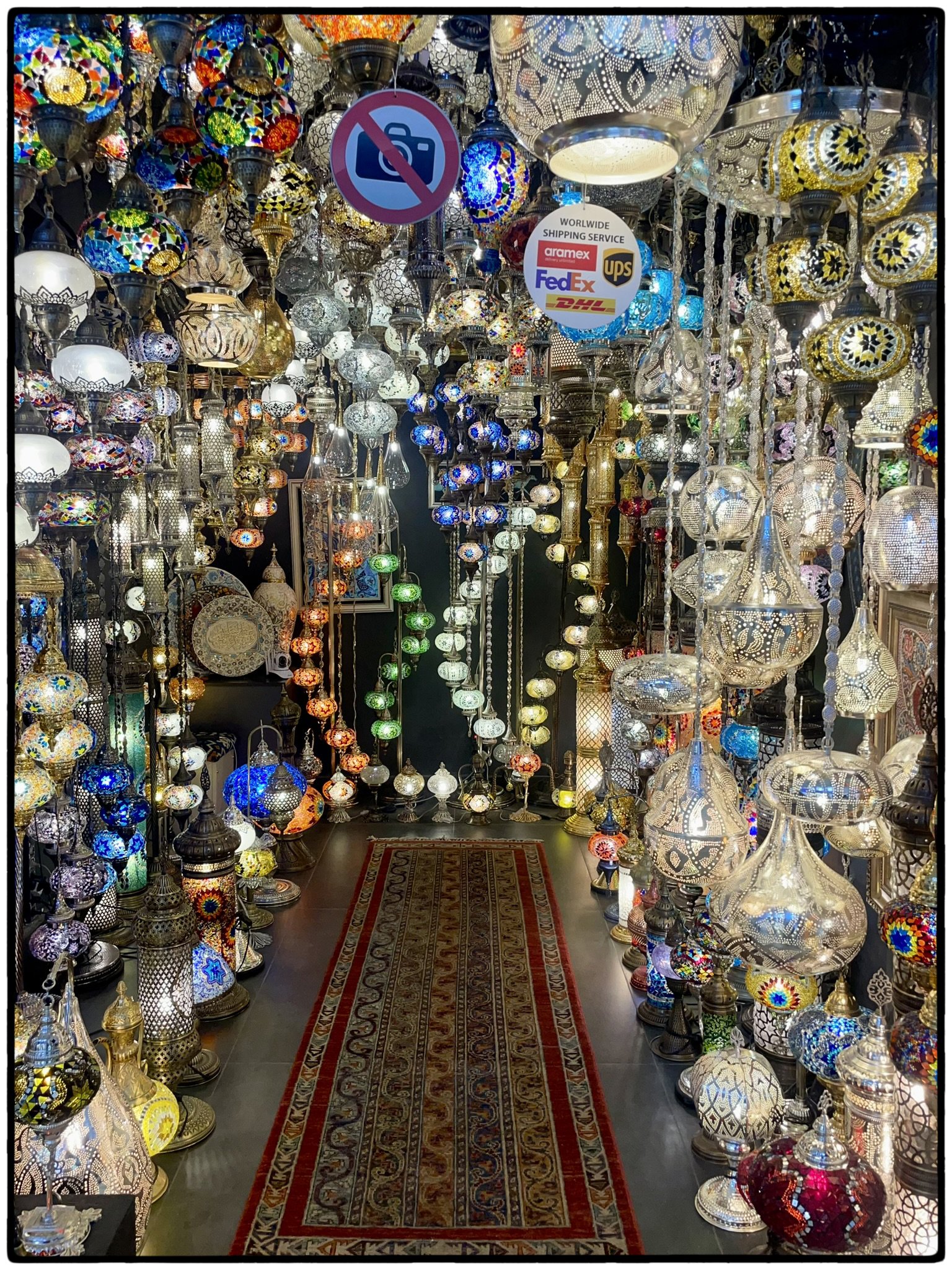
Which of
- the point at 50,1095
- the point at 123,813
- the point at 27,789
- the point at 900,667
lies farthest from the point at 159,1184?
the point at 900,667

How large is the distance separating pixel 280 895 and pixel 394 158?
474 cm

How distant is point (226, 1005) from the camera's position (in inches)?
158

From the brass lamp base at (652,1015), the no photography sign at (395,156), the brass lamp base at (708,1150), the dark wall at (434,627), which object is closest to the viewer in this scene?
the no photography sign at (395,156)

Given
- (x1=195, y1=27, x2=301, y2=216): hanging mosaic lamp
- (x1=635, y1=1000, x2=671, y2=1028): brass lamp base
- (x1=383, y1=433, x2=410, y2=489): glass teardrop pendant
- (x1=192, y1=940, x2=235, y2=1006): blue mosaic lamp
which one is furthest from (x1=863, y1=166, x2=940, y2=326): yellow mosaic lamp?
(x1=383, y1=433, x2=410, y2=489): glass teardrop pendant

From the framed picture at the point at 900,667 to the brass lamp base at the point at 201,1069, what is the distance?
246cm

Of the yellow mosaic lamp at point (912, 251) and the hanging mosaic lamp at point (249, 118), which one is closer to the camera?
the yellow mosaic lamp at point (912, 251)

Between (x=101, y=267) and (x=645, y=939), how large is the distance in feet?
12.7

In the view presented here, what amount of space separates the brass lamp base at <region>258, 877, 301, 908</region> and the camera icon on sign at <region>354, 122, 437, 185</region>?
4.69 meters

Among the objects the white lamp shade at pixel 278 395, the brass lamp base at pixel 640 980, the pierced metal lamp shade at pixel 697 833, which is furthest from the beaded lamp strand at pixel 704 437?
Answer: the brass lamp base at pixel 640 980

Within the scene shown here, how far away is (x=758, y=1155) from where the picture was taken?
151cm

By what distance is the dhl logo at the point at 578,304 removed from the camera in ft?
4.31

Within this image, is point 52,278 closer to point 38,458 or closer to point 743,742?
point 38,458

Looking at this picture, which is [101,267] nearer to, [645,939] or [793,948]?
[793,948]

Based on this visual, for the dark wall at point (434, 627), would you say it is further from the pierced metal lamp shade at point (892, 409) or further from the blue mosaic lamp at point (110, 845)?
the pierced metal lamp shade at point (892, 409)
